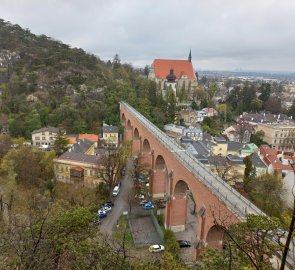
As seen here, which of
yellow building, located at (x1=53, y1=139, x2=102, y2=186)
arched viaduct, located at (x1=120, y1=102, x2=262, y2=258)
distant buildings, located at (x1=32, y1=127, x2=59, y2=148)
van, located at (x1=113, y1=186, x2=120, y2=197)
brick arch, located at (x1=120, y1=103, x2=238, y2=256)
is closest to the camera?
arched viaduct, located at (x1=120, y1=102, x2=262, y2=258)

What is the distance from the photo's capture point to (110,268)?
342 inches

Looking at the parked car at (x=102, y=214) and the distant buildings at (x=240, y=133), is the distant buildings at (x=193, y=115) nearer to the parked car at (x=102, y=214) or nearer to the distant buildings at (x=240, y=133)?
the distant buildings at (x=240, y=133)

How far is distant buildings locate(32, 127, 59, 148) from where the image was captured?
38.3m

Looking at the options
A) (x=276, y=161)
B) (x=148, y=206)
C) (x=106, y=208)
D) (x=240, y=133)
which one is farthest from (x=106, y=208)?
(x=240, y=133)

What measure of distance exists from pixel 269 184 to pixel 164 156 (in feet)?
35.7

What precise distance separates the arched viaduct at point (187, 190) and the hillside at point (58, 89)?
51.4 feet

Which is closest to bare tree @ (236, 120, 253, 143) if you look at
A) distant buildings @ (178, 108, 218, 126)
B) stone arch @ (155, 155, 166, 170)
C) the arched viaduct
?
distant buildings @ (178, 108, 218, 126)

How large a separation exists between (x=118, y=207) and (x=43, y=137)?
57.8ft

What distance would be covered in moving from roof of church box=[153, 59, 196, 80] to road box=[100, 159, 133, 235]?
45622 millimetres

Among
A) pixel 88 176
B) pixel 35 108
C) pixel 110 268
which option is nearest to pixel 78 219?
pixel 110 268

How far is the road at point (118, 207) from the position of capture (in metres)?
23.8

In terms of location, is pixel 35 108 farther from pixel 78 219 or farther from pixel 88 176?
pixel 78 219

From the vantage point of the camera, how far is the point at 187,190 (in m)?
22.8

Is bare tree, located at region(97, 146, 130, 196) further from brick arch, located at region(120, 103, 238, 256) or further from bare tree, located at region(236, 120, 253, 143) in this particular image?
bare tree, located at region(236, 120, 253, 143)
